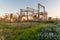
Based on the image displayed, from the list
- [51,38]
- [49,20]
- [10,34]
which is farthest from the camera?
[49,20]

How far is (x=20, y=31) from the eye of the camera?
2834 millimetres

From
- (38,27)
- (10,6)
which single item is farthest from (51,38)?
(10,6)

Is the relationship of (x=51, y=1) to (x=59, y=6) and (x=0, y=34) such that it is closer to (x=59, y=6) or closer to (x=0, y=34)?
(x=59, y=6)

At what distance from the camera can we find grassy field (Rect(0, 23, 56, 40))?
2688 mm

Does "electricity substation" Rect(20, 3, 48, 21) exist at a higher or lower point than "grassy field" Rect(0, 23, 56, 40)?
higher

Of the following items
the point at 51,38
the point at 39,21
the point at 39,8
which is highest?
the point at 39,8

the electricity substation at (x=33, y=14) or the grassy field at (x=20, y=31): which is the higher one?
the electricity substation at (x=33, y=14)

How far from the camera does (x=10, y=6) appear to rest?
304cm

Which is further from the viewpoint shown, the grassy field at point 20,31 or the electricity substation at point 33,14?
the electricity substation at point 33,14

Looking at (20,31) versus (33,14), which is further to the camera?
(33,14)

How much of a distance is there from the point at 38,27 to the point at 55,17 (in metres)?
0.44

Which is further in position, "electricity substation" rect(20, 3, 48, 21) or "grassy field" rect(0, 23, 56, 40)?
"electricity substation" rect(20, 3, 48, 21)

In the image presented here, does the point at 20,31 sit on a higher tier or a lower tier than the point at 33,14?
lower

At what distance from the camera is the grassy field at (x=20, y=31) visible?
8.82 ft
